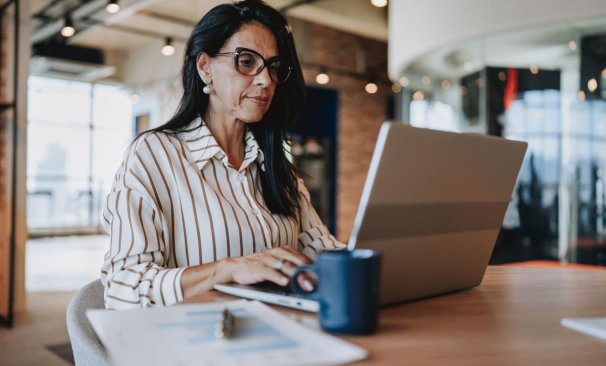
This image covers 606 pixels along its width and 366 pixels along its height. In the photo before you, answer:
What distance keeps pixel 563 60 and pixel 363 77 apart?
414cm

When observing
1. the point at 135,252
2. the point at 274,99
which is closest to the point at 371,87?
the point at 274,99

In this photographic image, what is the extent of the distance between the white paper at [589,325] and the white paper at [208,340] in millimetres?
397

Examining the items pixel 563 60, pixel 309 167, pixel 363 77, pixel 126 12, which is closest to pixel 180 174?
pixel 126 12

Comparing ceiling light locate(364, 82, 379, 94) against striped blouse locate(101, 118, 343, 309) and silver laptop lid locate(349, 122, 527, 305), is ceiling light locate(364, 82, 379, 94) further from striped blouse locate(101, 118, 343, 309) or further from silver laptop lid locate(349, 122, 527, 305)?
silver laptop lid locate(349, 122, 527, 305)

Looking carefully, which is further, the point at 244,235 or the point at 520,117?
the point at 520,117

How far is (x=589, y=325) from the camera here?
92 centimetres

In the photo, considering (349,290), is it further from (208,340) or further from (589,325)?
(589,325)

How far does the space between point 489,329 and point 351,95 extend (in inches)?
369

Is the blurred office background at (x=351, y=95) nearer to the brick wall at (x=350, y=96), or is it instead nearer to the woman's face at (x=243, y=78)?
→ the brick wall at (x=350, y=96)

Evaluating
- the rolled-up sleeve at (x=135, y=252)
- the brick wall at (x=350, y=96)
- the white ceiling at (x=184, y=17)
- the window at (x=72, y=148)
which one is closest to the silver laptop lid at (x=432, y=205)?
the rolled-up sleeve at (x=135, y=252)

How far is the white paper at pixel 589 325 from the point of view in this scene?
0.88 m

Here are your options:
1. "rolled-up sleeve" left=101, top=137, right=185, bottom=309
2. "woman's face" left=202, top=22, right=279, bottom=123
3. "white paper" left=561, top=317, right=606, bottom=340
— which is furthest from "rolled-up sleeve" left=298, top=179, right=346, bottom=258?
"white paper" left=561, top=317, right=606, bottom=340

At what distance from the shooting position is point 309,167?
9.66 m

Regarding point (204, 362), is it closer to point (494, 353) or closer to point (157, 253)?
point (494, 353)
